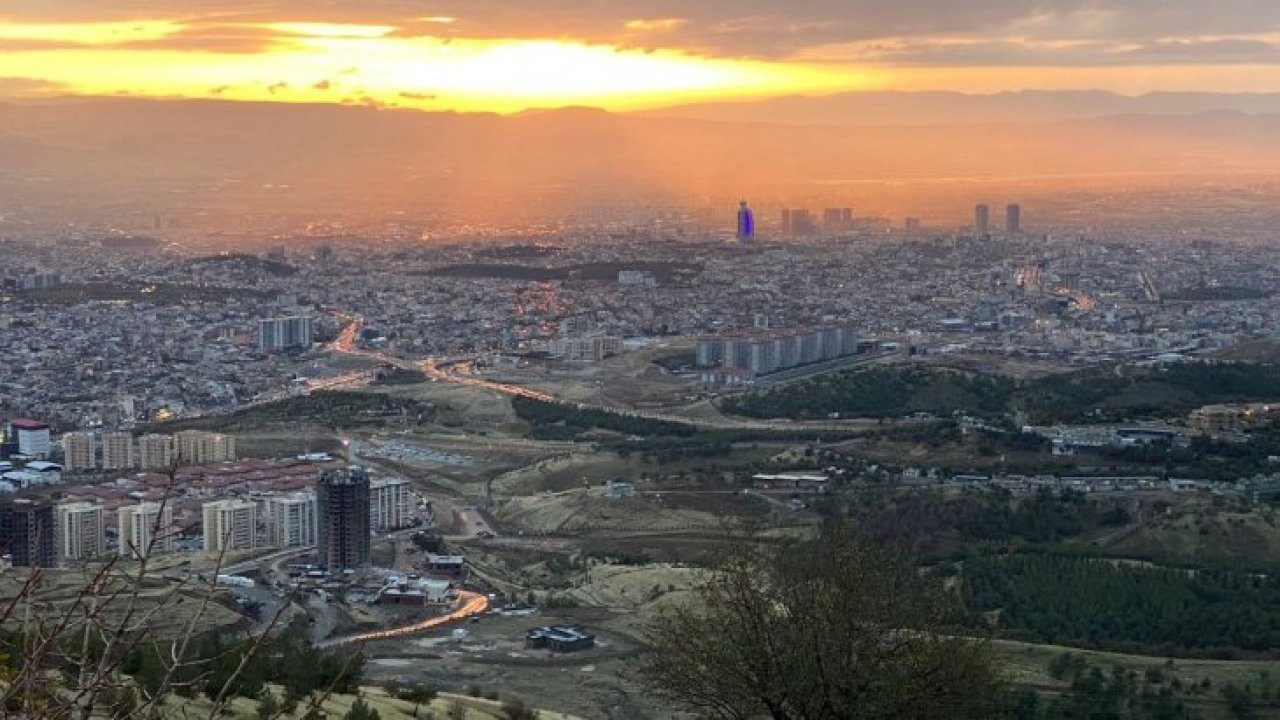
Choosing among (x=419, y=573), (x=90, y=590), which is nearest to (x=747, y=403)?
(x=419, y=573)

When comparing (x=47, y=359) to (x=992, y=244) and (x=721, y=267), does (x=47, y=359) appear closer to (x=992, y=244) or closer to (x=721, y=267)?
(x=721, y=267)

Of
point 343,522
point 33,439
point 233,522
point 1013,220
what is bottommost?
point 33,439

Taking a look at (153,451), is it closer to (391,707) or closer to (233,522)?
(233,522)

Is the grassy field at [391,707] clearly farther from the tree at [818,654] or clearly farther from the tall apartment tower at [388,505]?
the tall apartment tower at [388,505]

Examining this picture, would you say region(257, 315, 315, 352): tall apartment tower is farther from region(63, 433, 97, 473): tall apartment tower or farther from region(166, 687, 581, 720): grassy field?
region(166, 687, 581, 720): grassy field

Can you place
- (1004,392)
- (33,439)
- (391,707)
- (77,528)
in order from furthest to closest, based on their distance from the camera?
(1004,392) < (33,439) < (77,528) < (391,707)

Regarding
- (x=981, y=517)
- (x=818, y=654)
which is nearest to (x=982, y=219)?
(x=981, y=517)
